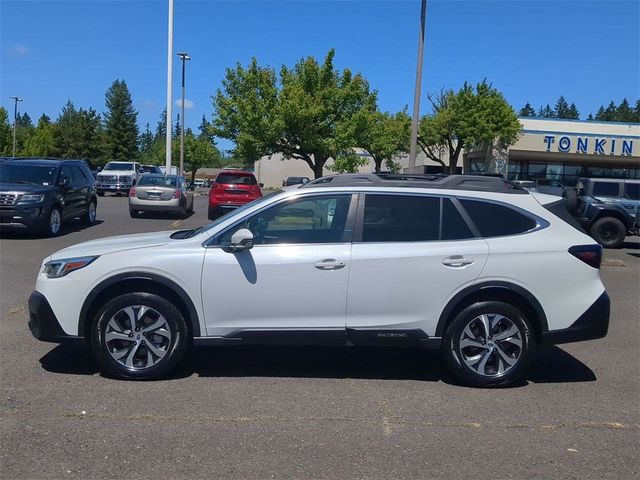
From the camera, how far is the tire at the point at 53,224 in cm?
1474

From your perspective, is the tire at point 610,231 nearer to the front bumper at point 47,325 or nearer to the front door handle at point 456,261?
the front door handle at point 456,261

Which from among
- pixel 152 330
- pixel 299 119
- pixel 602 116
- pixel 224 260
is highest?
pixel 602 116

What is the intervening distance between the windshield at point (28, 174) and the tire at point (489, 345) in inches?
499

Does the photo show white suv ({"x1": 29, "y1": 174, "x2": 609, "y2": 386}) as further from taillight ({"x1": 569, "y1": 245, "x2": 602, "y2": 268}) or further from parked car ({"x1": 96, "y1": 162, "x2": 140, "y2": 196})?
parked car ({"x1": 96, "y1": 162, "x2": 140, "y2": 196})

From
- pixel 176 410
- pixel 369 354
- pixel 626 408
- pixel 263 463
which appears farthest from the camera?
pixel 369 354

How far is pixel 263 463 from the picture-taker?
3.96 meters

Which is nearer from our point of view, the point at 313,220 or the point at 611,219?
the point at 313,220

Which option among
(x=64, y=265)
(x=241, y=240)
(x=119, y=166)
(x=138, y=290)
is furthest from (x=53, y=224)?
(x=119, y=166)

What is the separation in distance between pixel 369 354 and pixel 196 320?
6.55 ft

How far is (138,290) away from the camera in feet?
17.4

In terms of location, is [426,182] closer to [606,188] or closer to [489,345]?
[489,345]

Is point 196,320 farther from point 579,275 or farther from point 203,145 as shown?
point 203,145

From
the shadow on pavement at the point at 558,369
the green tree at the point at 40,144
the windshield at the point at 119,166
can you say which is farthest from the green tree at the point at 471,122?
the green tree at the point at 40,144

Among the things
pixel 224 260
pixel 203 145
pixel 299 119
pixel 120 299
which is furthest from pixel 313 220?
pixel 203 145
